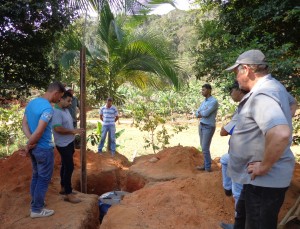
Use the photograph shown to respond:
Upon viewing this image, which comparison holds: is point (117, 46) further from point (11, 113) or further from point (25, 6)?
point (11, 113)

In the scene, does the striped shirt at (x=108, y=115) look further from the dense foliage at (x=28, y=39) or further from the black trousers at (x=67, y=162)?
the black trousers at (x=67, y=162)

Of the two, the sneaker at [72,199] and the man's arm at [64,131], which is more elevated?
the man's arm at [64,131]

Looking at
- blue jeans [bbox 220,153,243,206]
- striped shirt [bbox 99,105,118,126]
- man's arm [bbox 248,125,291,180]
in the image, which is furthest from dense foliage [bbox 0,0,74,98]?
man's arm [bbox 248,125,291,180]

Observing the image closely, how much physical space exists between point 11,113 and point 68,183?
818 cm

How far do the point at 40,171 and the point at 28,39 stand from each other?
151 inches

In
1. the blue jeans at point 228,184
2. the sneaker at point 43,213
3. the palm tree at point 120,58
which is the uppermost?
the palm tree at point 120,58

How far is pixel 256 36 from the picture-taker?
560 centimetres

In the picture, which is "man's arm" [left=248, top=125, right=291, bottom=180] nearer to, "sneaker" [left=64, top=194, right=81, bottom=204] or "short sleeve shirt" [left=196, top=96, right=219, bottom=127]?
"sneaker" [left=64, top=194, right=81, bottom=204]

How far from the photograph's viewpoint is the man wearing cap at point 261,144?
6.44 ft

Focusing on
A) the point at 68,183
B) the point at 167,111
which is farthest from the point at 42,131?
the point at 167,111

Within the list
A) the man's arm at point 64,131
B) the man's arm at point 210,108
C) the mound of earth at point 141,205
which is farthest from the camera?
the man's arm at point 210,108

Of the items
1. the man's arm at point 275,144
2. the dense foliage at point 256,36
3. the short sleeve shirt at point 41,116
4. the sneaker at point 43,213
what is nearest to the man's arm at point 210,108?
the dense foliage at point 256,36

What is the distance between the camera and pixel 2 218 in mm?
4312

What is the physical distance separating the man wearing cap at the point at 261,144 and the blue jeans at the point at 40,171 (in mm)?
2541
